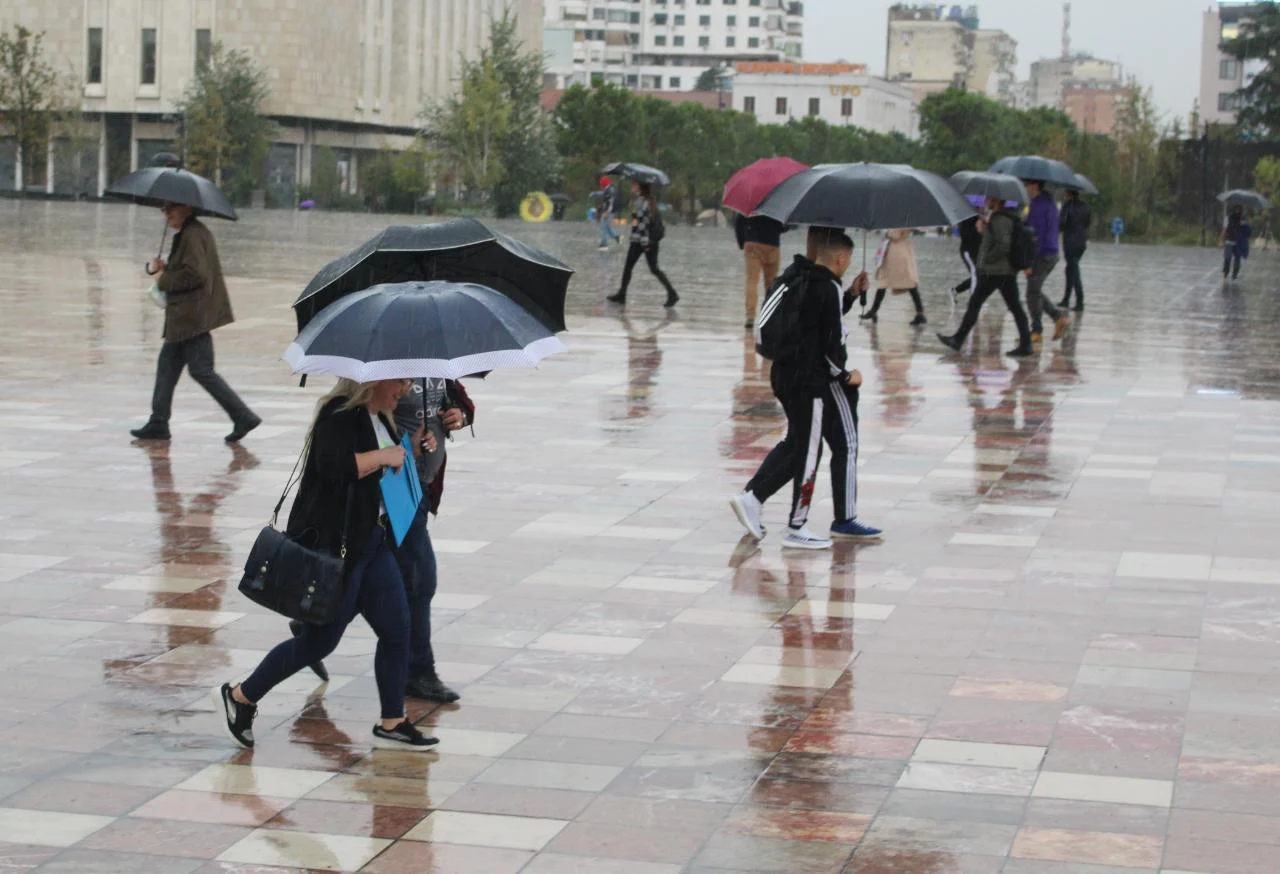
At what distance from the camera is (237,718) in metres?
6.10

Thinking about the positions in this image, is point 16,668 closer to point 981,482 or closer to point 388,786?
point 388,786

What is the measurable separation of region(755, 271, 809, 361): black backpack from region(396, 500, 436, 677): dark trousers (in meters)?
3.04

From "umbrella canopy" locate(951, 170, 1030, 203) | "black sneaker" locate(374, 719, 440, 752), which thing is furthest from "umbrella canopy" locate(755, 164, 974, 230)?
"umbrella canopy" locate(951, 170, 1030, 203)

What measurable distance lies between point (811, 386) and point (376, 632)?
12.3 ft

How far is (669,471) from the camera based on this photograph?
11.6 metres

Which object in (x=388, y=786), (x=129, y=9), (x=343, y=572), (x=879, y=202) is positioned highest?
(x=129, y=9)

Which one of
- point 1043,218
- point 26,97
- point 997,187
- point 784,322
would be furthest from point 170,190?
point 26,97

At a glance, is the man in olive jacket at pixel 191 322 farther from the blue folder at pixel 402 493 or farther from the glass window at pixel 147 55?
the glass window at pixel 147 55

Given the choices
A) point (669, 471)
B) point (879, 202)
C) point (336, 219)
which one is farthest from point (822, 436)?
point (336, 219)

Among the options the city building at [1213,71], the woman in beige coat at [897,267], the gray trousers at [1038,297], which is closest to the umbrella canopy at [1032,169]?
the gray trousers at [1038,297]

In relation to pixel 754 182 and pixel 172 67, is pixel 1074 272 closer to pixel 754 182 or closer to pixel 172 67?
pixel 754 182

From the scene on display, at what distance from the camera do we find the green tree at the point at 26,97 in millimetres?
74188

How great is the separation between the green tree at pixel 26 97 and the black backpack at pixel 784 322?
227 feet

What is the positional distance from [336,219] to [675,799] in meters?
54.0
